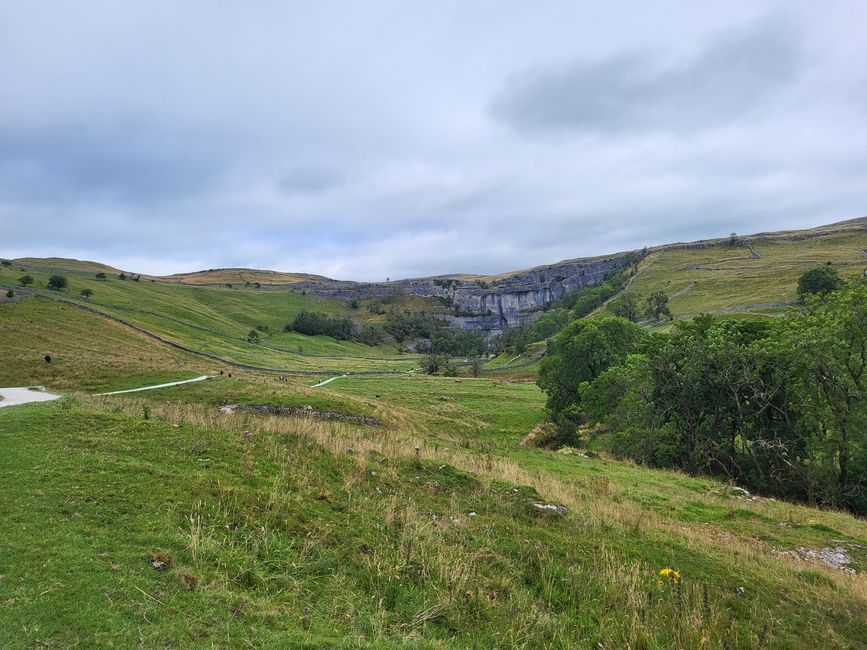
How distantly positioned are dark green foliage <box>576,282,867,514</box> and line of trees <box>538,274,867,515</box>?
0.21ft

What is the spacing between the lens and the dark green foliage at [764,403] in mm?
20484

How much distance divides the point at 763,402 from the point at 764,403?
69mm

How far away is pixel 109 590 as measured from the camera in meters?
5.45

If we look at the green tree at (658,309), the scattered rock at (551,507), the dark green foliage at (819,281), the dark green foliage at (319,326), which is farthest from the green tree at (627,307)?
the scattered rock at (551,507)

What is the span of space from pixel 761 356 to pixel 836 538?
1422cm

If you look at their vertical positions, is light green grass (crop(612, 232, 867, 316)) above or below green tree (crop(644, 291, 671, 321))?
above

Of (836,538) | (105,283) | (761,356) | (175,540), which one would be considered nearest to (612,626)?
(175,540)

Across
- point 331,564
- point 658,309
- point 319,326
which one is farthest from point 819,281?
point 319,326

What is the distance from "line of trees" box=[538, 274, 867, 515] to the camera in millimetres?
20500

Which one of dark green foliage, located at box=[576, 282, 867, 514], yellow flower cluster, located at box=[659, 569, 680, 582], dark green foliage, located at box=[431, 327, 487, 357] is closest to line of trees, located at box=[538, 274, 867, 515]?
dark green foliage, located at box=[576, 282, 867, 514]

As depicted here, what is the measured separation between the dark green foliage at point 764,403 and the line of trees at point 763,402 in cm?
6

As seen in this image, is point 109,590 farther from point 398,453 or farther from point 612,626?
point 398,453

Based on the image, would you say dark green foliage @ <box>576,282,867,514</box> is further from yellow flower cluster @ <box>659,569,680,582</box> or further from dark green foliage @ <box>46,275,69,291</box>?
dark green foliage @ <box>46,275,69,291</box>

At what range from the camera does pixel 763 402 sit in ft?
81.3
